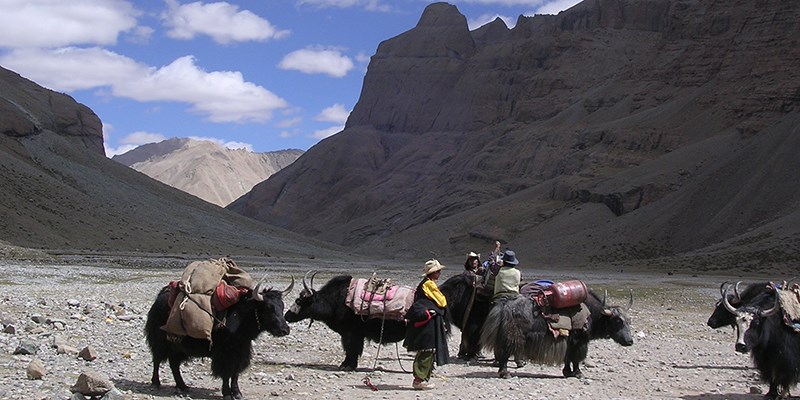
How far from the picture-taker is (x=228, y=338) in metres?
13.0

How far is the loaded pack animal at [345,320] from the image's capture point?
53.5 ft

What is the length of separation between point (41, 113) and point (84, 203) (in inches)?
1285

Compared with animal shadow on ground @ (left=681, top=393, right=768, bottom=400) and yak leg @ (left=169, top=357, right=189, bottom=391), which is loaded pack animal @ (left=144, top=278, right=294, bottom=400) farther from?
animal shadow on ground @ (left=681, top=393, right=768, bottom=400)

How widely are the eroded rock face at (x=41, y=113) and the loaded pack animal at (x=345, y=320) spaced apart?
91954 millimetres

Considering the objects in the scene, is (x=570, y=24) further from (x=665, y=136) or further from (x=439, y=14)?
(x=665, y=136)

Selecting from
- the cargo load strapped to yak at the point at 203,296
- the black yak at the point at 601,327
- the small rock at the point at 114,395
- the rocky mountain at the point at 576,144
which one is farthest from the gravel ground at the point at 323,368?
the rocky mountain at the point at 576,144

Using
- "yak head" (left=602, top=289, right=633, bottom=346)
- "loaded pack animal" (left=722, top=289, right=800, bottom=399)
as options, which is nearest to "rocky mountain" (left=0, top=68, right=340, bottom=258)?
"yak head" (left=602, top=289, right=633, bottom=346)

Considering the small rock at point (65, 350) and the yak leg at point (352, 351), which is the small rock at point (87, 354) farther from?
the yak leg at point (352, 351)

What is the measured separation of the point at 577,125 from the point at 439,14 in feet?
233

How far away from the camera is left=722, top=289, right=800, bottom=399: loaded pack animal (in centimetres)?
1406

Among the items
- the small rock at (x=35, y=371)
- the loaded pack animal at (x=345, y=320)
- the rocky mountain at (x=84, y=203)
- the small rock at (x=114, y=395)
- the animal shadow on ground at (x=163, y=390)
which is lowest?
the animal shadow on ground at (x=163, y=390)

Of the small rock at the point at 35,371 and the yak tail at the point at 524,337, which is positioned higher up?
the yak tail at the point at 524,337

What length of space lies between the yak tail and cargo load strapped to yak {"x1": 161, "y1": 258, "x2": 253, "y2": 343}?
Result: 183 inches

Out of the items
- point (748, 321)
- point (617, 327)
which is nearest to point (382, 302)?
point (617, 327)
